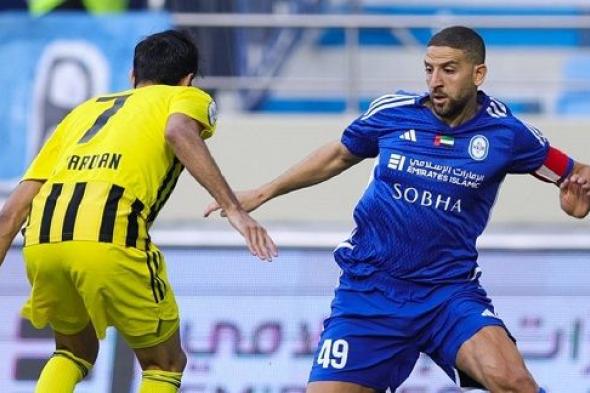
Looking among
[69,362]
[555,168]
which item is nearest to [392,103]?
[555,168]

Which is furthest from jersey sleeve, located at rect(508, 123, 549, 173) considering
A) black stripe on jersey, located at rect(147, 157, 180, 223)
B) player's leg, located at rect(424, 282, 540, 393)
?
black stripe on jersey, located at rect(147, 157, 180, 223)

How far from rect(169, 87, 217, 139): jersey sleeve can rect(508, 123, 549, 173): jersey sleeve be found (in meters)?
1.22

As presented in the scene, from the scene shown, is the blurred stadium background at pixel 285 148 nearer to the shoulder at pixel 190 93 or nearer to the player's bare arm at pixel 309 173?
the player's bare arm at pixel 309 173

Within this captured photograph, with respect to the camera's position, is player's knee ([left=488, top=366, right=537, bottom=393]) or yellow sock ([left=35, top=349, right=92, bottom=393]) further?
yellow sock ([left=35, top=349, right=92, bottom=393])

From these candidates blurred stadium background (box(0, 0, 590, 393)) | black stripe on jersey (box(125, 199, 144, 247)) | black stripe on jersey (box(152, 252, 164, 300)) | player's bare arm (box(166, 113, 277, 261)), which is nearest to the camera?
player's bare arm (box(166, 113, 277, 261))

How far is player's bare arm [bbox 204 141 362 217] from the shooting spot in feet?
19.6

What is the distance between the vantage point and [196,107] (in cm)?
564

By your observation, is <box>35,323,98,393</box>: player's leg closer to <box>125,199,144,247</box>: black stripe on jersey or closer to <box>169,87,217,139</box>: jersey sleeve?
<box>125,199,144,247</box>: black stripe on jersey

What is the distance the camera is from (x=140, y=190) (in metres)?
5.60

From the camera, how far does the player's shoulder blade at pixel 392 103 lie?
584 centimetres

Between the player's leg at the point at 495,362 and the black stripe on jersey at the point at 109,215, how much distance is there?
1427mm

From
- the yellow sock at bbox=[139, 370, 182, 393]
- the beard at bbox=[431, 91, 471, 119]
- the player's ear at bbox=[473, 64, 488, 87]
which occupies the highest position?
the player's ear at bbox=[473, 64, 488, 87]

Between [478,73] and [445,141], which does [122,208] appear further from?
[478,73]

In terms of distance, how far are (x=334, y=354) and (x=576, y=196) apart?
45.4 inches
